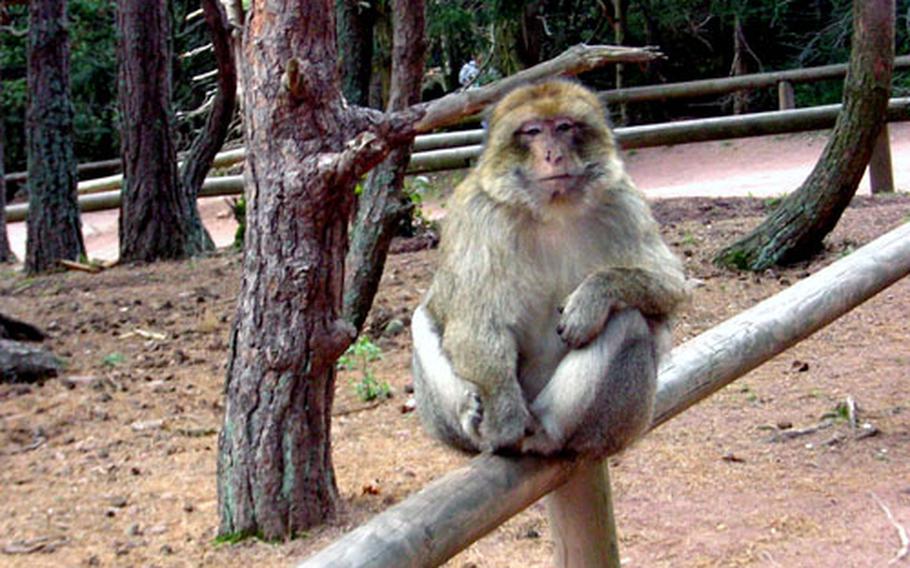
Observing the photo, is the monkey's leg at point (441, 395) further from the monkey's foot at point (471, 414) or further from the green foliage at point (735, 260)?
the green foliage at point (735, 260)

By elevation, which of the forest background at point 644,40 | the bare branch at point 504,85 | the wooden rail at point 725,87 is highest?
the forest background at point 644,40

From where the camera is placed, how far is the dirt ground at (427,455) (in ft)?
17.1

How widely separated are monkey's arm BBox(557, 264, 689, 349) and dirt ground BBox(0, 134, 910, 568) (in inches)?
63.5

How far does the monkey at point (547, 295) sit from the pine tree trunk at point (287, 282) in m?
1.03

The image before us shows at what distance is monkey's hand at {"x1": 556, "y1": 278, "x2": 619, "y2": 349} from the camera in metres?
3.64

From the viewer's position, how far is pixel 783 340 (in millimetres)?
4523

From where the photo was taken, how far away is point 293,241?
4902mm

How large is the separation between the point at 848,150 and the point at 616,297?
575 cm

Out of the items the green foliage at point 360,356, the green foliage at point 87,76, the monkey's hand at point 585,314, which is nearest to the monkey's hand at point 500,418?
the monkey's hand at point 585,314

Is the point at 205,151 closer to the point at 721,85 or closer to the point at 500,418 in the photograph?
the point at 721,85

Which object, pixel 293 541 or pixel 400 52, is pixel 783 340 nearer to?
pixel 293 541

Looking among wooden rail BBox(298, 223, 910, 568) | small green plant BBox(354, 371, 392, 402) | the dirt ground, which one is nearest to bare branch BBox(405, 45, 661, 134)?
wooden rail BBox(298, 223, 910, 568)

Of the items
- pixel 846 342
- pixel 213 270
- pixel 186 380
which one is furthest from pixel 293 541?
pixel 213 270

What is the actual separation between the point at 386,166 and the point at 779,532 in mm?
3592
